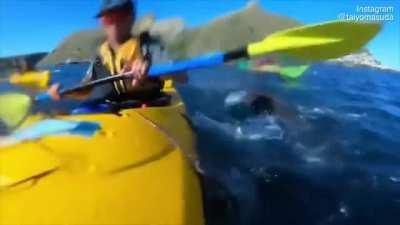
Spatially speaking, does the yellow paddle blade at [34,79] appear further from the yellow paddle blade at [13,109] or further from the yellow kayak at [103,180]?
the yellow kayak at [103,180]

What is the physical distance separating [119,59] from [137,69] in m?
0.10

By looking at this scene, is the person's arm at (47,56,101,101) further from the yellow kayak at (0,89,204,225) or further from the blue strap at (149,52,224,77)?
the yellow kayak at (0,89,204,225)

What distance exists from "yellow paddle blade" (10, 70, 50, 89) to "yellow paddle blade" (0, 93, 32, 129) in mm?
69

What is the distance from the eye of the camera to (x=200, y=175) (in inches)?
77.4

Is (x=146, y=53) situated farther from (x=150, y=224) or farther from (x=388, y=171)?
(x=388, y=171)

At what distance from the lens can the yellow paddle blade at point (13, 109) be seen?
2.27m

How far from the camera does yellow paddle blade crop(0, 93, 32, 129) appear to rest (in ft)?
7.43

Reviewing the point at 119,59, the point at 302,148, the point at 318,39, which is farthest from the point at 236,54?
the point at 302,148

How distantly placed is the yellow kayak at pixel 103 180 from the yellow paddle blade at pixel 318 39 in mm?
597

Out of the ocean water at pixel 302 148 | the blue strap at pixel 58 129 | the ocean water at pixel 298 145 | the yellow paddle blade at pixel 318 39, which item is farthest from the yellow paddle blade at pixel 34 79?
the yellow paddle blade at pixel 318 39

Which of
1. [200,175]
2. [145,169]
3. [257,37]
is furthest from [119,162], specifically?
[257,37]

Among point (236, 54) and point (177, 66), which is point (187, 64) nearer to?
point (177, 66)

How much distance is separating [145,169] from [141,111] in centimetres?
43

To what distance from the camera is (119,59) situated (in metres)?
2.21
